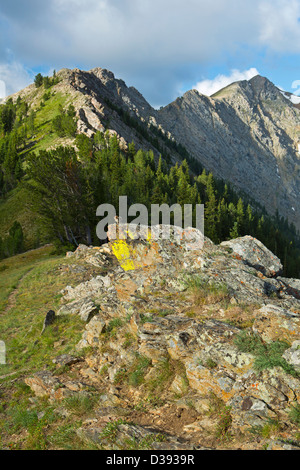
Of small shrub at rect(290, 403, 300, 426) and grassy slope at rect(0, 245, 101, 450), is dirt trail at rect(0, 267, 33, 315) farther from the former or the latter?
small shrub at rect(290, 403, 300, 426)

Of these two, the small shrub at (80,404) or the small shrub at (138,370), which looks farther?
the small shrub at (138,370)

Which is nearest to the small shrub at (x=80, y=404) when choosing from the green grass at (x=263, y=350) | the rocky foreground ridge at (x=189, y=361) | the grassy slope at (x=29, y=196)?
the rocky foreground ridge at (x=189, y=361)

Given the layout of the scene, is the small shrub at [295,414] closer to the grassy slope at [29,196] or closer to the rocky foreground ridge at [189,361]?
the rocky foreground ridge at [189,361]

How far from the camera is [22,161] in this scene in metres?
91.1

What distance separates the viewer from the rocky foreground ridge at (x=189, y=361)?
21.1 ft

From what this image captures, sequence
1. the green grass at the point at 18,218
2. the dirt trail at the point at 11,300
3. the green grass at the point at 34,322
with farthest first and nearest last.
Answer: the green grass at the point at 18,218 < the dirt trail at the point at 11,300 < the green grass at the point at 34,322

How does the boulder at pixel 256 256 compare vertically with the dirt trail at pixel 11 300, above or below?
above

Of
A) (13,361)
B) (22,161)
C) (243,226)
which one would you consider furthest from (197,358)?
(22,161)

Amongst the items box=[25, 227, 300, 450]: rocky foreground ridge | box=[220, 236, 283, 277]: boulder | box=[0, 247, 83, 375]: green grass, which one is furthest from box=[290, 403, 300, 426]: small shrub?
box=[220, 236, 283, 277]: boulder

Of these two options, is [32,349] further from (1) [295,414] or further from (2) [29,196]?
(2) [29,196]

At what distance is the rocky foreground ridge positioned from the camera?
6.45 m

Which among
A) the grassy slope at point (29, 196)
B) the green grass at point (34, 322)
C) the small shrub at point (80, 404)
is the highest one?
the grassy slope at point (29, 196)
